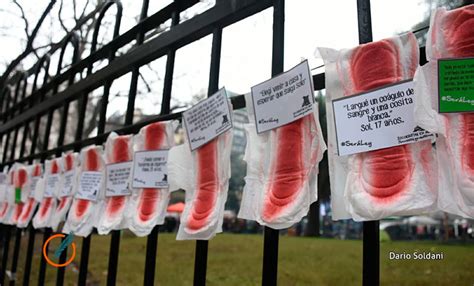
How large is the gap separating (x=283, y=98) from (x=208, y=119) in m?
0.32

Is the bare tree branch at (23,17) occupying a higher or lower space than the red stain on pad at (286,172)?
higher

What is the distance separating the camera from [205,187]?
4.11ft

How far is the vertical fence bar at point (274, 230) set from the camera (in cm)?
103

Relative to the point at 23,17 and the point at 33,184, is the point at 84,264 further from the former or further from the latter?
the point at 23,17

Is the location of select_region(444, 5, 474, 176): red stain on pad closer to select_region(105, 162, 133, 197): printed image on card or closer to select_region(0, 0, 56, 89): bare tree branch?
select_region(105, 162, 133, 197): printed image on card

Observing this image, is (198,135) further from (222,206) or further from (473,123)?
(473,123)

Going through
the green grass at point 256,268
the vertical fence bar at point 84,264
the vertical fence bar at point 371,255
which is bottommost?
the green grass at point 256,268

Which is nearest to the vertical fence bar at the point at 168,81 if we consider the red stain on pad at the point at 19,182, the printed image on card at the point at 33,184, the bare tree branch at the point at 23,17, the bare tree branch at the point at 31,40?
the printed image on card at the point at 33,184

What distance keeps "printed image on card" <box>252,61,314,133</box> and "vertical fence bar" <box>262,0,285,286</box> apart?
0.07m

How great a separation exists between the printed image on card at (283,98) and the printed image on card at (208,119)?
4.9 inches

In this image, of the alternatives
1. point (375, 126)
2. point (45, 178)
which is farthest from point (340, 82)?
point (45, 178)

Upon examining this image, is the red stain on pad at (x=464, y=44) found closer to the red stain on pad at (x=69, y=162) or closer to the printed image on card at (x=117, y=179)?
the printed image on card at (x=117, y=179)

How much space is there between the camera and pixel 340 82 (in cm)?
96

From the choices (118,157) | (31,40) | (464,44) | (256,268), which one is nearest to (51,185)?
(118,157)
